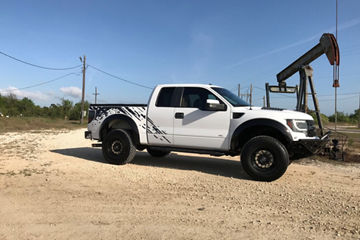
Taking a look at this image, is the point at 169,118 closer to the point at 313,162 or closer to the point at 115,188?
the point at 115,188

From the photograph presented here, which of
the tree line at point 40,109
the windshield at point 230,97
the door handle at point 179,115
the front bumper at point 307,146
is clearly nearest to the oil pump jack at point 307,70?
the front bumper at point 307,146

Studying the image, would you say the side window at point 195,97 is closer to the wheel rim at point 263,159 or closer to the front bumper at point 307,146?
the wheel rim at point 263,159

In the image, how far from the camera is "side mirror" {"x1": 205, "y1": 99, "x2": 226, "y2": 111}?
5.48 m

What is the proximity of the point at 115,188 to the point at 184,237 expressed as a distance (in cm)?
215

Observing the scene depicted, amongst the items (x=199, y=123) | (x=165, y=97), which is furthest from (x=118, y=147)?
(x=199, y=123)

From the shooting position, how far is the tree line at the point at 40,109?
55375 mm

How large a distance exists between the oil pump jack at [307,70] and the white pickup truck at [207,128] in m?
3.23

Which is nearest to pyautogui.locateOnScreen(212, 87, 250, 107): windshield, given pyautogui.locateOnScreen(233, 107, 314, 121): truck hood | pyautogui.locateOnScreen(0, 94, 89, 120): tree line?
pyautogui.locateOnScreen(233, 107, 314, 121): truck hood

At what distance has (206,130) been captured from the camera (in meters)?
5.82

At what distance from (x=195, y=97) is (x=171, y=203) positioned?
2.87 m

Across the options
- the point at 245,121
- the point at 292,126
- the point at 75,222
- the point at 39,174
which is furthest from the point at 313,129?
the point at 39,174

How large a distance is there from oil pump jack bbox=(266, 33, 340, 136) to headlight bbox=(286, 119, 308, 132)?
302cm

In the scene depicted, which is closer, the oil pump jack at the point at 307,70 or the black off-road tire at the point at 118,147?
the black off-road tire at the point at 118,147

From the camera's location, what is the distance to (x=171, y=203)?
3898mm
